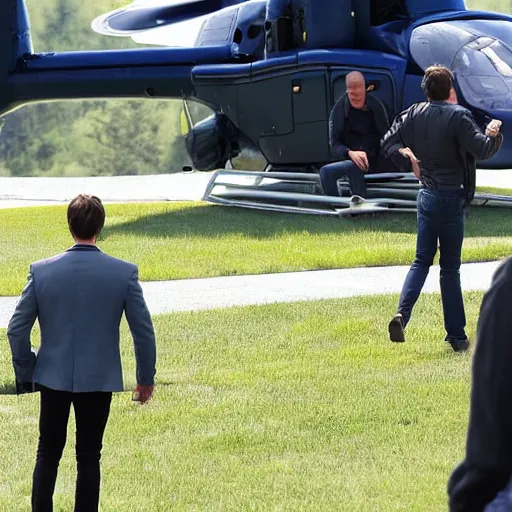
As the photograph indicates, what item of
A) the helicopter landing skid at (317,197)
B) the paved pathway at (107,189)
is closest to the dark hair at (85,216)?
the helicopter landing skid at (317,197)

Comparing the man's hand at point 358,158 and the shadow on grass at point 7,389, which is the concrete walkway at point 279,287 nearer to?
the man's hand at point 358,158

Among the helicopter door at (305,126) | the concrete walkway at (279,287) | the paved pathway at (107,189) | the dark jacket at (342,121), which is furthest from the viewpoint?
the paved pathway at (107,189)

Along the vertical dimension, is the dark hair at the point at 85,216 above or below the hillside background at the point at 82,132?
above

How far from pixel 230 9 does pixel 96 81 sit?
2.23 metres

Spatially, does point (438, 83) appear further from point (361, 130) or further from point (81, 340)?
point (361, 130)

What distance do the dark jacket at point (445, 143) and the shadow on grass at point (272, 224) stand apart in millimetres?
6269

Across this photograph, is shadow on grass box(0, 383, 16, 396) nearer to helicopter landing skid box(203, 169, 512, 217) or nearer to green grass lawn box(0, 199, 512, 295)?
green grass lawn box(0, 199, 512, 295)

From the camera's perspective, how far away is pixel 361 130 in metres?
13.5

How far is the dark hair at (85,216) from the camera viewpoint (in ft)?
15.0

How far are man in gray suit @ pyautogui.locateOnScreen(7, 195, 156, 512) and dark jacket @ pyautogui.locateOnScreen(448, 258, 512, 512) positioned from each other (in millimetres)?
2635

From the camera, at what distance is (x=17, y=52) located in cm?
1816

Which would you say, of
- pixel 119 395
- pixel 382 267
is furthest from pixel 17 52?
pixel 119 395

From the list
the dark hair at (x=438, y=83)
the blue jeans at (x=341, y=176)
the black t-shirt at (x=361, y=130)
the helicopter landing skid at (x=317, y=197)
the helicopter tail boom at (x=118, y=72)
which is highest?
the dark hair at (x=438, y=83)

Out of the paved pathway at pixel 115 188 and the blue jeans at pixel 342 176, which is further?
the paved pathway at pixel 115 188
